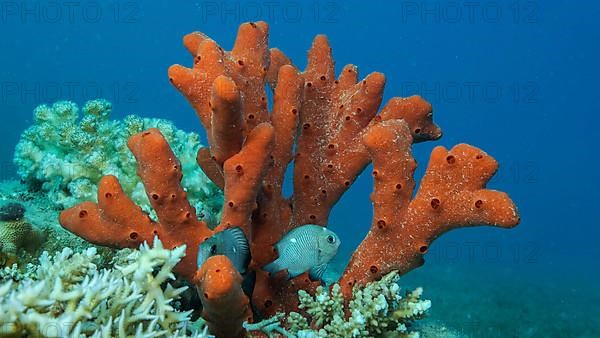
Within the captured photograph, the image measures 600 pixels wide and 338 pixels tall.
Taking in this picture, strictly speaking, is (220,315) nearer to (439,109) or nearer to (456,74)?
(439,109)

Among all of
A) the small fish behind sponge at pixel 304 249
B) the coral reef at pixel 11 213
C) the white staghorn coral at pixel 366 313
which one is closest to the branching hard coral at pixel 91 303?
the small fish behind sponge at pixel 304 249

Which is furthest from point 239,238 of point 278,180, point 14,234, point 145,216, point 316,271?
point 14,234

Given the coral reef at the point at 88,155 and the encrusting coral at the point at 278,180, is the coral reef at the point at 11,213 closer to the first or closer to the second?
the encrusting coral at the point at 278,180

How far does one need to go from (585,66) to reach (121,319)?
401ft

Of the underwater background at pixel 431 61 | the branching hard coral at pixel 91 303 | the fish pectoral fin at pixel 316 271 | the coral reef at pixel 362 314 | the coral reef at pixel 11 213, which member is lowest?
the branching hard coral at pixel 91 303

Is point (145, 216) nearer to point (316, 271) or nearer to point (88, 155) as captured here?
point (316, 271)

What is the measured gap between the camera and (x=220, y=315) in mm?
2828

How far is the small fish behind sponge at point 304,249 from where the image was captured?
3.23 m

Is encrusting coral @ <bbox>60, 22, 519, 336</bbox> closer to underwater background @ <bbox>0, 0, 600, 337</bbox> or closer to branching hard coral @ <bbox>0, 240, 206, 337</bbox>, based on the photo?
branching hard coral @ <bbox>0, 240, 206, 337</bbox>

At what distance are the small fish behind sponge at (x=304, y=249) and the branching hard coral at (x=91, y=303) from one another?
784 mm

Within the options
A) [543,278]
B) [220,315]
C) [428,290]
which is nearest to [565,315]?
[428,290]

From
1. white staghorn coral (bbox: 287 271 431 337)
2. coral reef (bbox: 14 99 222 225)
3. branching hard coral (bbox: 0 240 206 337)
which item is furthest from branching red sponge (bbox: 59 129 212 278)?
coral reef (bbox: 14 99 222 225)

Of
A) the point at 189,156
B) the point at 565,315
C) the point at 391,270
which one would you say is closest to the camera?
the point at 391,270

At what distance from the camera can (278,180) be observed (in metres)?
3.88
